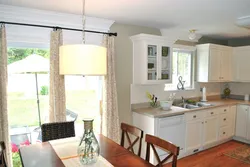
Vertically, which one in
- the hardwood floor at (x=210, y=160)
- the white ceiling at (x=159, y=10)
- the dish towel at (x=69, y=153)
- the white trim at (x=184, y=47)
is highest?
the white ceiling at (x=159, y=10)

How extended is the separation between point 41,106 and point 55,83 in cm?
48

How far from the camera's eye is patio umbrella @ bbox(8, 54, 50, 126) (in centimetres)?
257

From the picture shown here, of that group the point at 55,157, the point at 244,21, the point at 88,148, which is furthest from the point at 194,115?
the point at 55,157

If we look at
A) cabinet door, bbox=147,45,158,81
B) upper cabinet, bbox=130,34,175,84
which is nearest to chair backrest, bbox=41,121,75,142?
upper cabinet, bbox=130,34,175,84

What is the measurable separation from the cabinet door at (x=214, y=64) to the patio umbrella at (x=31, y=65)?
3401 mm

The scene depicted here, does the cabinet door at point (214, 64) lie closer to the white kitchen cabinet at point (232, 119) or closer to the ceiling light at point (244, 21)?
the white kitchen cabinet at point (232, 119)

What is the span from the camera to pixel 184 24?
130 inches

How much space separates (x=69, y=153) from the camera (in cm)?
179

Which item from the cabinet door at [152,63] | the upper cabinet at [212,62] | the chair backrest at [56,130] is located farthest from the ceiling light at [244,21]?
the chair backrest at [56,130]

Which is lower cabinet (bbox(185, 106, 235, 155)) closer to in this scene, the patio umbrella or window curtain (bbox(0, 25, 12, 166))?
the patio umbrella

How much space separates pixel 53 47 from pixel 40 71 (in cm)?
44

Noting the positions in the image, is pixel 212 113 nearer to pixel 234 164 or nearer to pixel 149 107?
pixel 234 164

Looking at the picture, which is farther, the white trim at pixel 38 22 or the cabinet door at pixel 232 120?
the cabinet door at pixel 232 120

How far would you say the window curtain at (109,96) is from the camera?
2959mm
